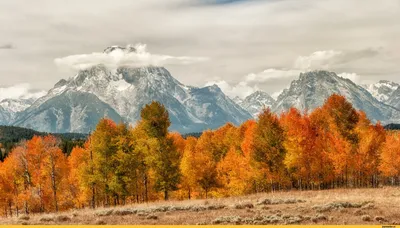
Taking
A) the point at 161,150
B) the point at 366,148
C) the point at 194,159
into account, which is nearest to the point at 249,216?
the point at 161,150

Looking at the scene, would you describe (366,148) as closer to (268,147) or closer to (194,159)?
(268,147)

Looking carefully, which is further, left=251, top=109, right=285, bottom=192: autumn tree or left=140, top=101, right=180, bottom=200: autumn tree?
left=251, top=109, right=285, bottom=192: autumn tree

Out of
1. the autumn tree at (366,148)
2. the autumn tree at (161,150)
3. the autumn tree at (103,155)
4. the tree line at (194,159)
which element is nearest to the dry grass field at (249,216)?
the autumn tree at (161,150)

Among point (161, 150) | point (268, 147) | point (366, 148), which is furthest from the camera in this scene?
point (366, 148)

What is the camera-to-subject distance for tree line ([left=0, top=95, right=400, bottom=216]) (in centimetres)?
4906

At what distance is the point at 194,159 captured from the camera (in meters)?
65.0

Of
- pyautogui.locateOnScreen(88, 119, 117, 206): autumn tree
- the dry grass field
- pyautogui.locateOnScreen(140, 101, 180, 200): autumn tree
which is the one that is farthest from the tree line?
the dry grass field

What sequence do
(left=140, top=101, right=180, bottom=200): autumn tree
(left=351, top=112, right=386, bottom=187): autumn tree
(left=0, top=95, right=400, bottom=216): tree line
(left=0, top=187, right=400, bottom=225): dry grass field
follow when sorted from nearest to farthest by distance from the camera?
(left=0, top=187, right=400, bottom=225): dry grass field → (left=140, top=101, right=180, bottom=200): autumn tree → (left=0, top=95, right=400, bottom=216): tree line → (left=351, top=112, right=386, bottom=187): autumn tree

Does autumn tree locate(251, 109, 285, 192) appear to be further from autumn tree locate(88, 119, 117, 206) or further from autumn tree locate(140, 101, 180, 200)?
autumn tree locate(88, 119, 117, 206)

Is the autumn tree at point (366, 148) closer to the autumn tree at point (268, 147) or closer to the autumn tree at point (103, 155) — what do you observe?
the autumn tree at point (268, 147)

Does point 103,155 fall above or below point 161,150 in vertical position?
below

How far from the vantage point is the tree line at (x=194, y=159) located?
161 feet

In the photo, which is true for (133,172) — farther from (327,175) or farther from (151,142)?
(327,175)

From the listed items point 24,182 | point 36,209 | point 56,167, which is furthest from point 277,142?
point 36,209
